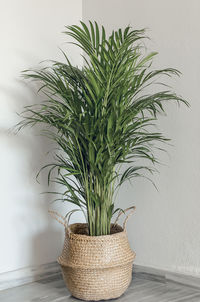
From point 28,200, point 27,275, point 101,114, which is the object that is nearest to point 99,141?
point 101,114

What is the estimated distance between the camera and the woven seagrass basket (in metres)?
2.05

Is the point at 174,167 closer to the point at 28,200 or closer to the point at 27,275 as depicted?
the point at 28,200

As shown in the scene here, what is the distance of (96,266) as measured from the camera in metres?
2.04

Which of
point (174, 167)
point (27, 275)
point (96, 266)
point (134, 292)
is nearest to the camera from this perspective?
point (96, 266)

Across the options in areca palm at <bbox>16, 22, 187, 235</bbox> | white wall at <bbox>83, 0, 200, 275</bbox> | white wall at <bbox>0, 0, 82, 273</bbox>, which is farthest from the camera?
white wall at <bbox>0, 0, 82, 273</bbox>

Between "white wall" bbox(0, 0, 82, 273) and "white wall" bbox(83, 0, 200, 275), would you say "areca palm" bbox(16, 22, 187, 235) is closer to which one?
"white wall" bbox(83, 0, 200, 275)

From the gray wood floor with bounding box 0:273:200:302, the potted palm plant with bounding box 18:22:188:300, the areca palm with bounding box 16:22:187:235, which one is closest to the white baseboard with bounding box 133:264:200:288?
the gray wood floor with bounding box 0:273:200:302

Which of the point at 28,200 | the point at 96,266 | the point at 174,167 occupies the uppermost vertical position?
the point at 174,167

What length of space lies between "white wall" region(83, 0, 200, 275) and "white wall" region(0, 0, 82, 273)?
1.65 ft

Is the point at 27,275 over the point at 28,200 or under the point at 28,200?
under

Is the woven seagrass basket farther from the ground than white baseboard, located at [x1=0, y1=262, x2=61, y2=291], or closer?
farther from the ground

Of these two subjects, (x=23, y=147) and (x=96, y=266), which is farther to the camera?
(x=23, y=147)

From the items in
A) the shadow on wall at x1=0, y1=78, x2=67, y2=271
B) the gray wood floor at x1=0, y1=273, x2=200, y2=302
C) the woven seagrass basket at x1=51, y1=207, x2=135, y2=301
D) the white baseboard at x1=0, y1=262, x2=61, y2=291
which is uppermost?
the shadow on wall at x1=0, y1=78, x2=67, y2=271

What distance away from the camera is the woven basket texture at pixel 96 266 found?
205cm
